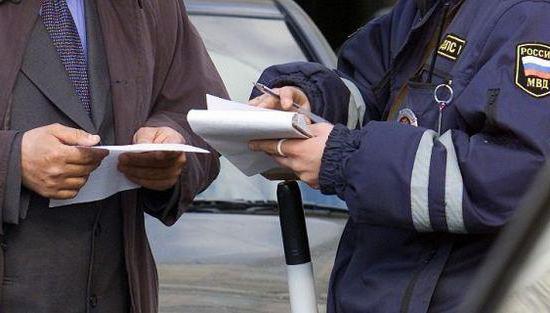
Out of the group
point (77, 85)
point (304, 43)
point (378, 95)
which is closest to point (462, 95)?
point (378, 95)

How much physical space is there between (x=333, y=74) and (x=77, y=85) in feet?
1.74

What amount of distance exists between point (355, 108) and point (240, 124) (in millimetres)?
382

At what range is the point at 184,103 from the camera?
2730 millimetres

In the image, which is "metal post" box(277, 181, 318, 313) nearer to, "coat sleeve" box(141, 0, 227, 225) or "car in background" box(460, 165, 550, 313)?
"coat sleeve" box(141, 0, 227, 225)

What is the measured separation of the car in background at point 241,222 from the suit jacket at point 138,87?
86 centimetres

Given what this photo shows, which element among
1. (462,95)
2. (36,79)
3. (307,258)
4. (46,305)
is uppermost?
(462,95)

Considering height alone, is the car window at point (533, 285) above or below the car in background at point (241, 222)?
above

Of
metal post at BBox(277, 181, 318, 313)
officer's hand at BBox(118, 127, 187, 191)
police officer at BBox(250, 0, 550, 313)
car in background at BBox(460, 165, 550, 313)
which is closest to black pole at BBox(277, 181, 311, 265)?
metal post at BBox(277, 181, 318, 313)

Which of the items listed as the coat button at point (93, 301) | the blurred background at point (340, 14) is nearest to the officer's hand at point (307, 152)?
the coat button at point (93, 301)

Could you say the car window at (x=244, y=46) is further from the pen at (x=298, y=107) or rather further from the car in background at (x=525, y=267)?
the car in background at (x=525, y=267)

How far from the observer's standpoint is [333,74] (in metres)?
2.43

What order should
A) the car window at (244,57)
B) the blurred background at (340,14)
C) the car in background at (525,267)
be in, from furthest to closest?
the blurred background at (340,14) → the car window at (244,57) → the car in background at (525,267)

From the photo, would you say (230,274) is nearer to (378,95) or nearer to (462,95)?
(378,95)

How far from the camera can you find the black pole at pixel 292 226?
2.23 meters
